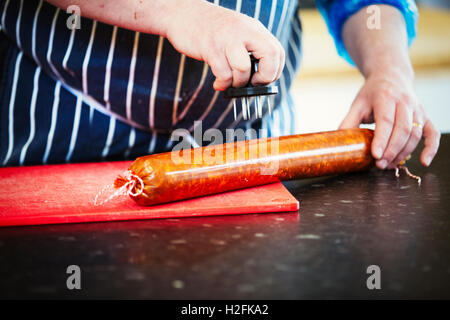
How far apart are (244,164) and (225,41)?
218 millimetres

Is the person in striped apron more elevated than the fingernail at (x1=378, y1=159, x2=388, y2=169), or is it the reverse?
the person in striped apron

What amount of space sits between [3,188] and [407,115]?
2.86 ft

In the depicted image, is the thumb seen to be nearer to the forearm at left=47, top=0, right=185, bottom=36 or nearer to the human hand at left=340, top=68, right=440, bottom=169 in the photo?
the human hand at left=340, top=68, right=440, bottom=169

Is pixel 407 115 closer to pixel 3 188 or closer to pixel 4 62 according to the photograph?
pixel 3 188

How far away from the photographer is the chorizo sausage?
764mm


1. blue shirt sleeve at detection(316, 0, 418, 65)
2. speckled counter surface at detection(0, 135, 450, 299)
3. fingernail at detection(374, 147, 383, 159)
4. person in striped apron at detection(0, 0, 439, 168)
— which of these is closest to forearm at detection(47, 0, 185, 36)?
person in striped apron at detection(0, 0, 439, 168)

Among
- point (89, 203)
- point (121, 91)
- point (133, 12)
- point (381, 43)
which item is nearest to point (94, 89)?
point (121, 91)

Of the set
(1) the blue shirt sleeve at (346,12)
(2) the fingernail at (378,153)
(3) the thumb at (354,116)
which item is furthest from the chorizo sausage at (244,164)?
(1) the blue shirt sleeve at (346,12)

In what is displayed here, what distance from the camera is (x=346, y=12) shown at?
137 cm

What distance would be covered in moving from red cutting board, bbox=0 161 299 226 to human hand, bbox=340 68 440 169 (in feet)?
1.09

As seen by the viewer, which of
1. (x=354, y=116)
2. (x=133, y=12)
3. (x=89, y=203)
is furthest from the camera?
(x=354, y=116)

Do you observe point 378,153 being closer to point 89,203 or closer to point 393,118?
point 393,118

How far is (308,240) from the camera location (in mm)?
634

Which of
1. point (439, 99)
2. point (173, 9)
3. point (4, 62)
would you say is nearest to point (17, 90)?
point (4, 62)
